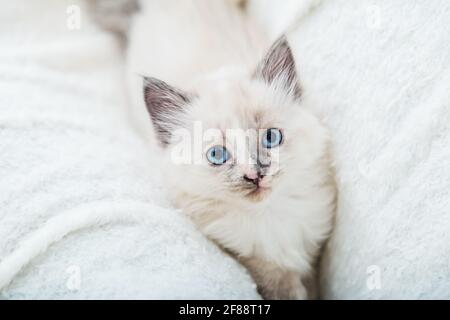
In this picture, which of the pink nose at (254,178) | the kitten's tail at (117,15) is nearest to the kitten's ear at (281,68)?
the pink nose at (254,178)

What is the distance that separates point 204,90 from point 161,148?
0.56ft

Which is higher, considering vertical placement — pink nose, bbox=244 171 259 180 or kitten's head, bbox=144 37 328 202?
kitten's head, bbox=144 37 328 202

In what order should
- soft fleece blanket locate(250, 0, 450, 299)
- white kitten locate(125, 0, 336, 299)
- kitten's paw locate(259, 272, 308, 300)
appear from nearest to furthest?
1. soft fleece blanket locate(250, 0, 450, 299)
2. white kitten locate(125, 0, 336, 299)
3. kitten's paw locate(259, 272, 308, 300)

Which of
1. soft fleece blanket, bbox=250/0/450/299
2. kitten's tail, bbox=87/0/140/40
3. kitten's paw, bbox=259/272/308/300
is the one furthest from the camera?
kitten's tail, bbox=87/0/140/40

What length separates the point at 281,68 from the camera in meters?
1.07

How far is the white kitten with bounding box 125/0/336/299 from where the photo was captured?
1002 millimetres

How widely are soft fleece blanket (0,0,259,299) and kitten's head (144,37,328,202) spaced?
12 centimetres

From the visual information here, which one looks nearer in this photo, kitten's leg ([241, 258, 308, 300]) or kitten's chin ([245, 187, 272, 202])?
kitten's chin ([245, 187, 272, 202])

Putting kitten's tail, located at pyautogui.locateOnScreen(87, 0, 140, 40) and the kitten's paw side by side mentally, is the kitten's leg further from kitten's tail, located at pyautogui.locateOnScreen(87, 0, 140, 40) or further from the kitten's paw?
kitten's tail, located at pyautogui.locateOnScreen(87, 0, 140, 40)

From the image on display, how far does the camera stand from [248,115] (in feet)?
3.36

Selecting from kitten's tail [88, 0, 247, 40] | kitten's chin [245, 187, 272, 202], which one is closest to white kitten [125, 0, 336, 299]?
kitten's chin [245, 187, 272, 202]

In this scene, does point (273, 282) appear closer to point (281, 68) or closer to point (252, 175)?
point (252, 175)
